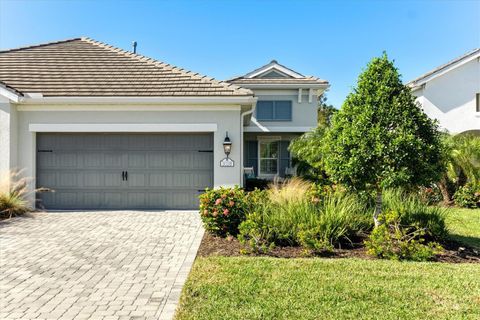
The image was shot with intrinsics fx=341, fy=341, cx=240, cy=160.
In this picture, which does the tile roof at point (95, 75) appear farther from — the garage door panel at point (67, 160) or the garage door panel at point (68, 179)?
the garage door panel at point (68, 179)

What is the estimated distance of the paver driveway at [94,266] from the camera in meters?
3.92

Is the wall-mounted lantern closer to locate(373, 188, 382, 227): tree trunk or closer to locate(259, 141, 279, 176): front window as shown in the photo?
locate(373, 188, 382, 227): tree trunk

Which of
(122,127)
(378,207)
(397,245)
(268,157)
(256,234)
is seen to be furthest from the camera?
(268,157)

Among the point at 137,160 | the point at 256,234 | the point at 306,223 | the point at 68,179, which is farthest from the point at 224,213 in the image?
the point at 68,179

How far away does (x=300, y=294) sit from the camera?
417 cm

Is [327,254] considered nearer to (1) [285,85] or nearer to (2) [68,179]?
(2) [68,179]

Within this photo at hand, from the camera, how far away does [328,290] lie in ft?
14.1

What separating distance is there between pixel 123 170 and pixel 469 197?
1252 centimetres

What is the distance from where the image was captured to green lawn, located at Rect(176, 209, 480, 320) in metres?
3.71

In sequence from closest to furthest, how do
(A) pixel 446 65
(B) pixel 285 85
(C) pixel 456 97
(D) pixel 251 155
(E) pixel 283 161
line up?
1. (A) pixel 446 65
2. (C) pixel 456 97
3. (B) pixel 285 85
4. (E) pixel 283 161
5. (D) pixel 251 155

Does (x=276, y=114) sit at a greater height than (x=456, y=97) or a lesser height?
lesser

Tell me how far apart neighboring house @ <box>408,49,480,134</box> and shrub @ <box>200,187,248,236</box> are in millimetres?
14268

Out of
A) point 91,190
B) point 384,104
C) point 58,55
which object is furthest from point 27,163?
point 384,104

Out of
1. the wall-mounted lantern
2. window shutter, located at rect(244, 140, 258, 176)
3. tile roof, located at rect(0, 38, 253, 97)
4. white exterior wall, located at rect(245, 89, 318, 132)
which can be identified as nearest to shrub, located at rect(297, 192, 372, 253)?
the wall-mounted lantern
